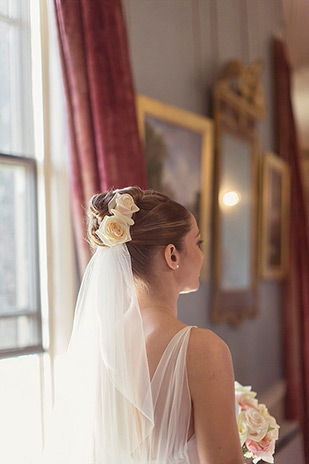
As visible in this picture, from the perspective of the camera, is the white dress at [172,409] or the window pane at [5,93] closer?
the white dress at [172,409]

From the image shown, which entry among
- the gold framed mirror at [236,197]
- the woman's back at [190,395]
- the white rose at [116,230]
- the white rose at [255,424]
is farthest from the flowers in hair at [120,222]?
the gold framed mirror at [236,197]

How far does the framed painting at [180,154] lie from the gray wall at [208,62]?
0.52 feet

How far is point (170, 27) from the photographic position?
426 cm

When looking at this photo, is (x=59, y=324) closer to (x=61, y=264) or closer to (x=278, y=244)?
(x=61, y=264)

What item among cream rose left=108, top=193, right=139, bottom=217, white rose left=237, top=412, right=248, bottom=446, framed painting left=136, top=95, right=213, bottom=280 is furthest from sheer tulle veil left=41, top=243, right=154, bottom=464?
framed painting left=136, top=95, right=213, bottom=280

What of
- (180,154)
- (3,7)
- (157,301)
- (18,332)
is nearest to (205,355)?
(157,301)

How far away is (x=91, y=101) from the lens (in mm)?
3064

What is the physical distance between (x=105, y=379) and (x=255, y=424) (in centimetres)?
70

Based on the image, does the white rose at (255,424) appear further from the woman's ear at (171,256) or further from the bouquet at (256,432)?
the woman's ear at (171,256)

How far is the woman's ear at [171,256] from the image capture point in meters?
2.16

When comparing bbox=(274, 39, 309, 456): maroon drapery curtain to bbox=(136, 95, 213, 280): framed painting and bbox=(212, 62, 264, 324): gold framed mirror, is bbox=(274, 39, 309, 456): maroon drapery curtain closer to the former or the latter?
bbox=(212, 62, 264, 324): gold framed mirror

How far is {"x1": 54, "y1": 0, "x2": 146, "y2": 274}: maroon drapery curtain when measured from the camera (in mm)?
2986

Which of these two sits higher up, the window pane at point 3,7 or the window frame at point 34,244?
the window pane at point 3,7

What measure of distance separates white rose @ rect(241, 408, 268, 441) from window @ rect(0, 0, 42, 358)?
1116 millimetres
